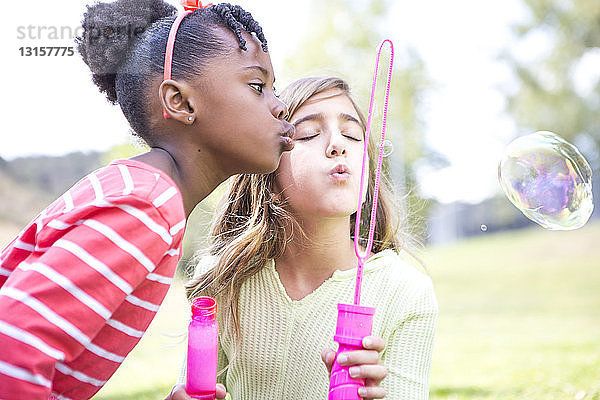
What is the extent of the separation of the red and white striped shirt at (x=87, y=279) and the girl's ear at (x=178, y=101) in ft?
0.56

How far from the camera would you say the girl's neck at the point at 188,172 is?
139cm

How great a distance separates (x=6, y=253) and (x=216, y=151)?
0.46m

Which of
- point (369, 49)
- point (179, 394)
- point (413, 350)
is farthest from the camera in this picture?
point (369, 49)

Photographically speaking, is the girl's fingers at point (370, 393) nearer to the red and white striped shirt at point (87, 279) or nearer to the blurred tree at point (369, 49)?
the red and white striped shirt at point (87, 279)

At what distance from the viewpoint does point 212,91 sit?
56.8 inches

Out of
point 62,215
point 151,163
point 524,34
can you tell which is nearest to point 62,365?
point 62,215

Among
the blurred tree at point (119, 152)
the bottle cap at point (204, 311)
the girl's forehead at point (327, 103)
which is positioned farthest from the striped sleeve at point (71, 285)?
the blurred tree at point (119, 152)

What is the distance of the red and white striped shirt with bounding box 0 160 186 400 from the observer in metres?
1.09

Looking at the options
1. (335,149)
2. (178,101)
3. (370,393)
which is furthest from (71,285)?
(335,149)

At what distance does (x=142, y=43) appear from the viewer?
1500 mm

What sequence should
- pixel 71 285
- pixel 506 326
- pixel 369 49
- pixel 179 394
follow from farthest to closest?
pixel 369 49
pixel 506 326
pixel 179 394
pixel 71 285

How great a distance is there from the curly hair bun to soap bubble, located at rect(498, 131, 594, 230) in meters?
1.25

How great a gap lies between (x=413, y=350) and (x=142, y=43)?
3.31 feet

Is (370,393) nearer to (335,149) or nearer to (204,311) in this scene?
(204,311)
